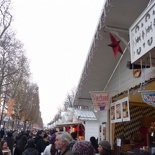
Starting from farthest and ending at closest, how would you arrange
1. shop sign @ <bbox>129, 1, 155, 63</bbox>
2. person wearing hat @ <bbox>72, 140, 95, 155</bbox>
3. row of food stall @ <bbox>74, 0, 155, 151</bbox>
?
row of food stall @ <bbox>74, 0, 155, 151</bbox>, shop sign @ <bbox>129, 1, 155, 63</bbox>, person wearing hat @ <bbox>72, 140, 95, 155</bbox>

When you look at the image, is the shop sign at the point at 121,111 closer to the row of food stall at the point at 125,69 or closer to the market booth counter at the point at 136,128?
the row of food stall at the point at 125,69

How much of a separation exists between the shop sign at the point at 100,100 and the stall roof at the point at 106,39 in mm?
1005

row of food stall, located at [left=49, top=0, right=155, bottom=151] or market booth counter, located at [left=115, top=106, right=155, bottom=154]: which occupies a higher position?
row of food stall, located at [left=49, top=0, right=155, bottom=151]

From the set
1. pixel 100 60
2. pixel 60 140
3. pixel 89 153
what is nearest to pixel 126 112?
pixel 100 60

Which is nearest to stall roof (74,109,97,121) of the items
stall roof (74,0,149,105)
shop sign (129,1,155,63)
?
stall roof (74,0,149,105)

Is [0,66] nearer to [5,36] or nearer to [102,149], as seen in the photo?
[5,36]

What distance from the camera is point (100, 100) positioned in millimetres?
9680

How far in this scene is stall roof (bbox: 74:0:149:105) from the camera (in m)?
6.21

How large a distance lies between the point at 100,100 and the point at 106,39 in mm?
2881

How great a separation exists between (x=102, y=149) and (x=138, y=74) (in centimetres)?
372

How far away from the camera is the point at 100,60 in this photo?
9039mm

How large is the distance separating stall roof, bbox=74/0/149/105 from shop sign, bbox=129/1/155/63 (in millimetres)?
1348

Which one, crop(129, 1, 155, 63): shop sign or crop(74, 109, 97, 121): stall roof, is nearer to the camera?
crop(129, 1, 155, 63): shop sign

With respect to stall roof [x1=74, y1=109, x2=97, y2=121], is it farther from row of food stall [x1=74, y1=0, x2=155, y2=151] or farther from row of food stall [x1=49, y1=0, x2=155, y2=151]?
row of food stall [x1=74, y1=0, x2=155, y2=151]
